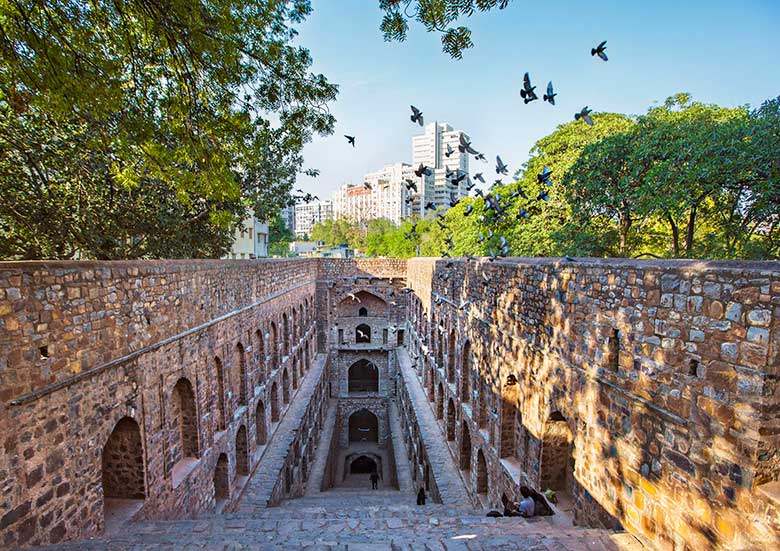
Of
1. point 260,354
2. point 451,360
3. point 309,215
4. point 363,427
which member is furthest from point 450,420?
point 309,215

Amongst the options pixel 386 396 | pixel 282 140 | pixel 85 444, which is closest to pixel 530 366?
pixel 282 140

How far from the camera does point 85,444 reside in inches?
198

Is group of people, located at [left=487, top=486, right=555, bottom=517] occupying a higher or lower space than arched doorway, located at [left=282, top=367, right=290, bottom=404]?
higher

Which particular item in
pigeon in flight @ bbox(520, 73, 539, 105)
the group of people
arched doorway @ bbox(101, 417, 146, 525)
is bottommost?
the group of people

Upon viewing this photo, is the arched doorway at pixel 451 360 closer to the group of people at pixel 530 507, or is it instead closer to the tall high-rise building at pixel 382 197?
the group of people at pixel 530 507

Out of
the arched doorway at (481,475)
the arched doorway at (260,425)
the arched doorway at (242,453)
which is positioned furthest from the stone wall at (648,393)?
the arched doorway at (260,425)

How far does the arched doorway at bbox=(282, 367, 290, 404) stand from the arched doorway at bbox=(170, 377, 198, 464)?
780 centimetres

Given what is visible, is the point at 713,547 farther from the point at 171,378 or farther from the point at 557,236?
the point at 557,236

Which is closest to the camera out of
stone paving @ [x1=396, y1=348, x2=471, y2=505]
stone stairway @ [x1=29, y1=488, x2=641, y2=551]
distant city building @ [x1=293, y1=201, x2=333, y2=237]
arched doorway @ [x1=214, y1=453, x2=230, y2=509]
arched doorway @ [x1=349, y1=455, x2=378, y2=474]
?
stone stairway @ [x1=29, y1=488, x2=641, y2=551]

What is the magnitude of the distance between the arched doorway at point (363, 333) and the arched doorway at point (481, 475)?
16.4 metres

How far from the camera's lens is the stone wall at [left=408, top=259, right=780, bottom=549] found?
10.7ft

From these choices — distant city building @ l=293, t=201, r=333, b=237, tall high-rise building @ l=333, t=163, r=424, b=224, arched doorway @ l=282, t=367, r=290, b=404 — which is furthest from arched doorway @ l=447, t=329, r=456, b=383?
distant city building @ l=293, t=201, r=333, b=237

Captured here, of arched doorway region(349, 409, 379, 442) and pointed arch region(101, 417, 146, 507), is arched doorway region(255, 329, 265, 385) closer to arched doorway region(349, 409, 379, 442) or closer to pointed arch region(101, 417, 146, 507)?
pointed arch region(101, 417, 146, 507)

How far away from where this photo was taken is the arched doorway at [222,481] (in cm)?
970
